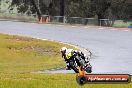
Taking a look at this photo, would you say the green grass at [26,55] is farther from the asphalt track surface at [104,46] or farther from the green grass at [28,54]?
the asphalt track surface at [104,46]

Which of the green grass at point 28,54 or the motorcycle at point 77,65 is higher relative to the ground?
the motorcycle at point 77,65

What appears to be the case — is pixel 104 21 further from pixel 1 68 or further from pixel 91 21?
pixel 1 68

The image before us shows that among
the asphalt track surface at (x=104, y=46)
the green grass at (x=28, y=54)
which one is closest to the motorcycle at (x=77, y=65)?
the asphalt track surface at (x=104, y=46)

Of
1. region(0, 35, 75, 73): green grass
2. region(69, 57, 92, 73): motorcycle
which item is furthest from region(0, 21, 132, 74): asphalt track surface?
region(69, 57, 92, 73): motorcycle

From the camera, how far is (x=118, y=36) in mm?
36625

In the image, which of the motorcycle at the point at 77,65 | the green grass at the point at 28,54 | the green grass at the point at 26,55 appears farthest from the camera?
the green grass at the point at 28,54

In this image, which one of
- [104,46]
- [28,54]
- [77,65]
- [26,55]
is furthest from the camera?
[104,46]

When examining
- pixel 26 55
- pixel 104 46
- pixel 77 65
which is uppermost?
pixel 77 65

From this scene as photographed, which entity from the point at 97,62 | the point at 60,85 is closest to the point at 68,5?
the point at 97,62

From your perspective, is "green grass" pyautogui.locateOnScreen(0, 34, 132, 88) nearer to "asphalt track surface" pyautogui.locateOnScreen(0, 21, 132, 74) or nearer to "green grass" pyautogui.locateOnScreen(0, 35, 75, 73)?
"green grass" pyautogui.locateOnScreen(0, 35, 75, 73)

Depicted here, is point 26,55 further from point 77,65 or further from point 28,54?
point 77,65

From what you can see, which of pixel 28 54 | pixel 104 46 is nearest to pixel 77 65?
pixel 28 54

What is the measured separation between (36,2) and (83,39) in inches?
1439

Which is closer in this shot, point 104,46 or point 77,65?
point 77,65
